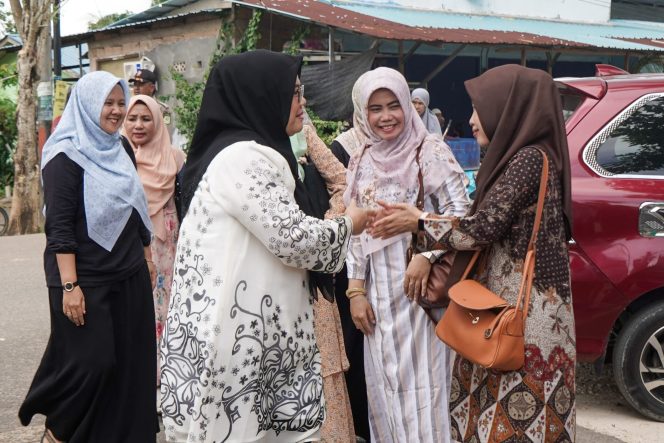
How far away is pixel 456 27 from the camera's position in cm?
1447

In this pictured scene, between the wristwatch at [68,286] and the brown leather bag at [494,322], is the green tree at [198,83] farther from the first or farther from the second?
the brown leather bag at [494,322]

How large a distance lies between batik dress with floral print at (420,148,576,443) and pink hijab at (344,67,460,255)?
705 millimetres

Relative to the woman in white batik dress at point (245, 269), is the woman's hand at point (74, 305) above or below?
below

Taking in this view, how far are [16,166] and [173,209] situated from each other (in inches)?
346

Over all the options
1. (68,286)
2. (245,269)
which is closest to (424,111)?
(68,286)

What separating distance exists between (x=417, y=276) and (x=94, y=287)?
1425mm

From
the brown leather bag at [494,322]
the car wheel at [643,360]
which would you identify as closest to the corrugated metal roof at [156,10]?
the car wheel at [643,360]

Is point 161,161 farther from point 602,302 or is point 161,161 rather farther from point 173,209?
point 602,302

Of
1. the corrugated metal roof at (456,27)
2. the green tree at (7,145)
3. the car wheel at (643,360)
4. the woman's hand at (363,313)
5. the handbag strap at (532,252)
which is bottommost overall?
the green tree at (7,145)

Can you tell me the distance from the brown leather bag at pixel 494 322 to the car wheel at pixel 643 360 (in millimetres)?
1969

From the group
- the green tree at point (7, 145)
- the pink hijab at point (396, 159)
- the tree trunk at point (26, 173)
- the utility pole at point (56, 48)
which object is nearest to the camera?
the pink hijab at point (396, 159)

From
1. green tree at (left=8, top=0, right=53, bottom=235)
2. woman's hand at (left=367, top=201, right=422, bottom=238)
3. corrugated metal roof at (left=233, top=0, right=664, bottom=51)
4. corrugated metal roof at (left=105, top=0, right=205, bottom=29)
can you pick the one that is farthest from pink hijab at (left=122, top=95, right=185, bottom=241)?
corrugated metal roof at (left=105, top=0, right=205, bottom=29)

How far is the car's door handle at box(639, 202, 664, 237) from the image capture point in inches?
171

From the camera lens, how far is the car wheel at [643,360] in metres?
4.47
